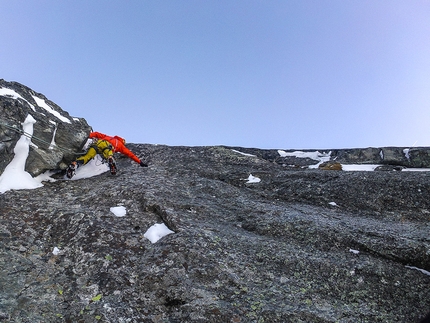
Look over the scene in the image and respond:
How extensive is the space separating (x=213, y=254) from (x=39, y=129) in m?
8.77

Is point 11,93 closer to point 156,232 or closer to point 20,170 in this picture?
point 20,170

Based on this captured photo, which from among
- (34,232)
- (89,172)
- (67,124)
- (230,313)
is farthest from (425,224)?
(67,124)

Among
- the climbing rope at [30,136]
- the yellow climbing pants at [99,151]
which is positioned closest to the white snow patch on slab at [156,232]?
the yellow climbing pants at [99,151]

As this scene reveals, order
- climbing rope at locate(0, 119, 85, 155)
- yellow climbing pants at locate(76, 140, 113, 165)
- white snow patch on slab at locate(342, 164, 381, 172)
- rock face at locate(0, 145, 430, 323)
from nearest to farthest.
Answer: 1. rock face at locate(0, 145, 430, 323)
2. climbing rope at locate(0, 119, 85, 155)
3. yellow climbing pants at locate(76, 140, 113, 165)
4. white snow patch on slab at locate(342, 164, 381, 172)

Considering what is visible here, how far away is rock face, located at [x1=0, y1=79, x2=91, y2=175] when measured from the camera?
11.2 meters

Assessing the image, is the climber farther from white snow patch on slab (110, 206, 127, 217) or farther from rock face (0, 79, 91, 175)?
white snow patch on slab (110, 206, 127, 217)

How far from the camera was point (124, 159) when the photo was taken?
1559 centimetres

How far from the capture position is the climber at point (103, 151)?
1295 cm

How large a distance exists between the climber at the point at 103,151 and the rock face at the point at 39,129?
442 millimetres

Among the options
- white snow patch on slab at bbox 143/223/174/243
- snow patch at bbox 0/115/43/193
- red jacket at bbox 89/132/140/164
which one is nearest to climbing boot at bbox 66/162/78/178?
snow patch at bbox 0/115/43/193

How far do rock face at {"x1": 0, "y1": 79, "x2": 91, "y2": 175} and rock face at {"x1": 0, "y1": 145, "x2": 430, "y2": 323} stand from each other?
117 centimetres

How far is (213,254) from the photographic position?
7.71m

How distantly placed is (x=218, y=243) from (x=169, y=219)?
1.63 meters

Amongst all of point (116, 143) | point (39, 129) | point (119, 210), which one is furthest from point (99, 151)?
point (119, 210)
